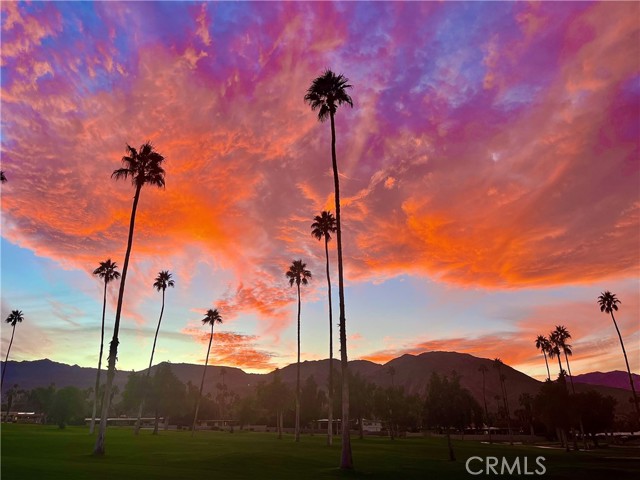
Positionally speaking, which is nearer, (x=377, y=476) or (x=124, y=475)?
(x=124, y=475)

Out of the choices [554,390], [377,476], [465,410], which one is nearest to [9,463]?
[377,476]

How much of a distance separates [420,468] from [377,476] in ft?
25.5

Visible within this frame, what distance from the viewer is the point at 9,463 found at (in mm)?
24469

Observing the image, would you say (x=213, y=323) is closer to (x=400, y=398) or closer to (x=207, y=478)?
(x=400, y=398)

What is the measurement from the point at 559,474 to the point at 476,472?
631cm

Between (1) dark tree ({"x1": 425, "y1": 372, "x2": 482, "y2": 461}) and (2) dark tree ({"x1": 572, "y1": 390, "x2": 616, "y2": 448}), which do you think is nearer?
(1) dark tree ({"x1": 425, "y1": 372, "x2": 482, "y2": 461})

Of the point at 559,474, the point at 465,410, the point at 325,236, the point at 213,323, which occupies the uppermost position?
the point at 325,236

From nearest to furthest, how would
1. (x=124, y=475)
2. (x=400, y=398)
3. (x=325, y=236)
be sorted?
1. (x=124, y=475)
2. (x=325, y=236)
3. (x=400, y=398)

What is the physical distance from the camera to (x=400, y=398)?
398 ft

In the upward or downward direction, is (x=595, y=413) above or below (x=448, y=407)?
below

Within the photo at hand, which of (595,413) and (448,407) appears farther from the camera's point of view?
(595,413)

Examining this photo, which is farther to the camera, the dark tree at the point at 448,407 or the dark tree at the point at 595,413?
the dark tree at the point at 595,413

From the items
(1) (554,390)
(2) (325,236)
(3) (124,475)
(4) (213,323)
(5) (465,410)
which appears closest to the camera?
(3) (124,475)

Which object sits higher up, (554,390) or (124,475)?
(554,390)
